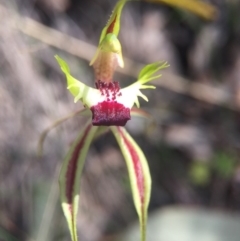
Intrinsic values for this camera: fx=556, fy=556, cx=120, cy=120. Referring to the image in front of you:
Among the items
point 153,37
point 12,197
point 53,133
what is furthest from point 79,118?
point 153,37

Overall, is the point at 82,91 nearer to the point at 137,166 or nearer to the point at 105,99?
the point at 105,99

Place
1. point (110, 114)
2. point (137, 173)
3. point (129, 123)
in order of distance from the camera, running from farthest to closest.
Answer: point (129, 123)
point (137, 173)
point (110, 114)

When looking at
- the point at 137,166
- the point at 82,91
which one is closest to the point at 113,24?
the point at 82,91

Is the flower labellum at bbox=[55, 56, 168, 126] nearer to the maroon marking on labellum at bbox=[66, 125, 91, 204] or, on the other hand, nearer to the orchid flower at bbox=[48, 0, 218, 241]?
the orchid flower at bbox=[48, 0, 218, 241]

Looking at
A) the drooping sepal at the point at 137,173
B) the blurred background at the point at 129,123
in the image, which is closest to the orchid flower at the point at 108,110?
the drooping sepal at the point at 137,173

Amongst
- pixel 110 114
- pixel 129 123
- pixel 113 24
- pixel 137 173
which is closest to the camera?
pixel 110 114

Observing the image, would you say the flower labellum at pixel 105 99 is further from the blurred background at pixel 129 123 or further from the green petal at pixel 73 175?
the blurred background at pixel 129 123

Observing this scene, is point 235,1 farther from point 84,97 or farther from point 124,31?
point 84,97
